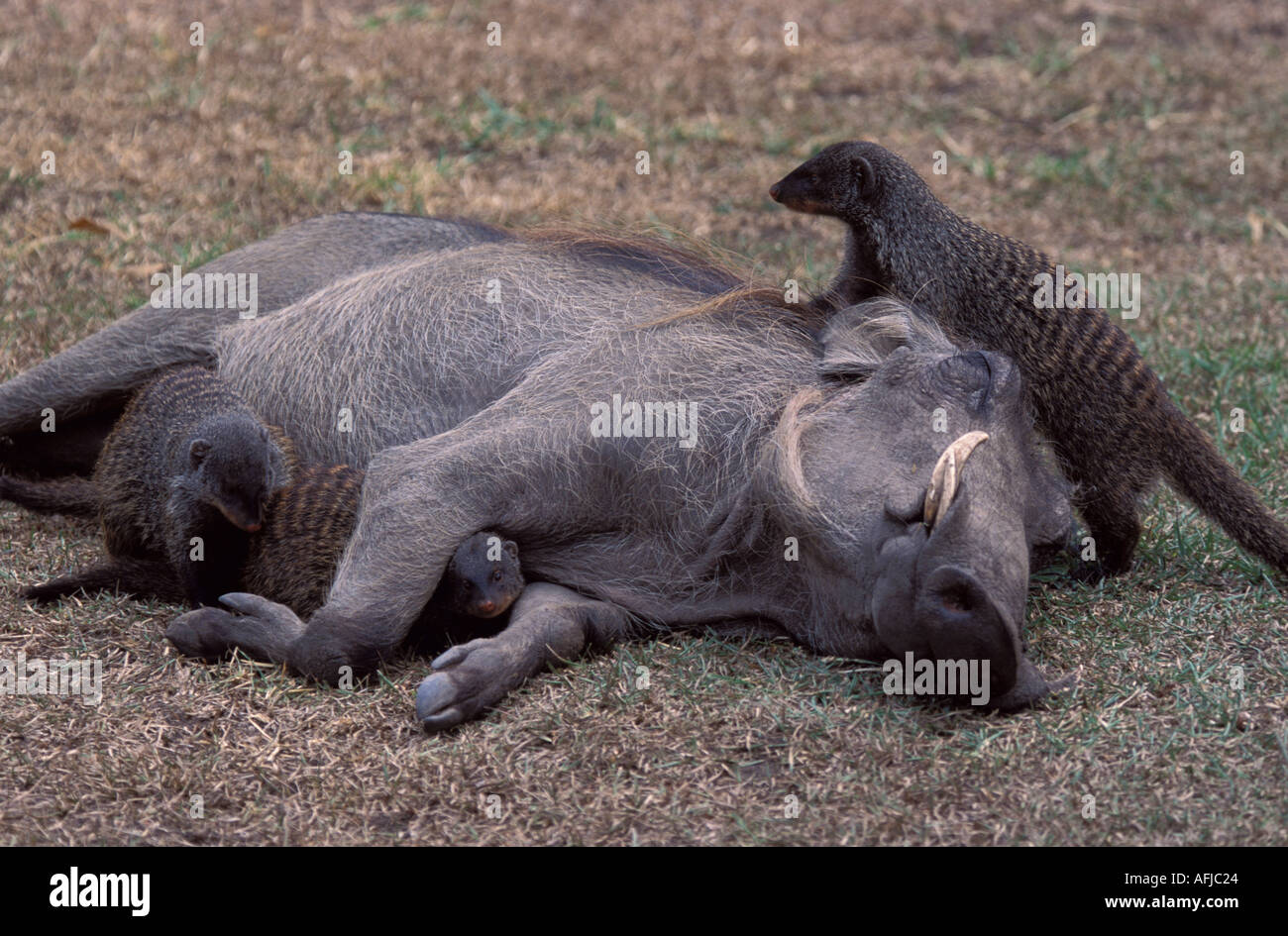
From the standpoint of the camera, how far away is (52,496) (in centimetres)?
443

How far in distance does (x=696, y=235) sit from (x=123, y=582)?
3.12 m

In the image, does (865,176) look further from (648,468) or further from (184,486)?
(184,486)

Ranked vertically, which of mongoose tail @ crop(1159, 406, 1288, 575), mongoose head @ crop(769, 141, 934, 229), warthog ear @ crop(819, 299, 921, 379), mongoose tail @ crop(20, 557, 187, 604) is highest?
mongoose head @ crop(769, 141, 934, 229)

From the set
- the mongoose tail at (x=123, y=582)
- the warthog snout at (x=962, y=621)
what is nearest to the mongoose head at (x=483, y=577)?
the mongoose tail at (x=123, y=582)

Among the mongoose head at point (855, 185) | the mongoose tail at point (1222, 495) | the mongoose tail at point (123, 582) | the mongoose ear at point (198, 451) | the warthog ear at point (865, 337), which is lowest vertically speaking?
the mongoose tail at point (123, 582)

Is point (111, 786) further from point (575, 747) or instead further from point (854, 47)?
point (854, 47)

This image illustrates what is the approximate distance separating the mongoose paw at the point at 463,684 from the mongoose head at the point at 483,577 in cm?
13

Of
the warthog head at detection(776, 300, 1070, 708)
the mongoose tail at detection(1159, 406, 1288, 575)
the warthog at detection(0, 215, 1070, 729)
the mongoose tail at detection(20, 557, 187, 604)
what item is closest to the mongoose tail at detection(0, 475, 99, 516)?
the mongoose tail at detection(20, 557, 187, 604)

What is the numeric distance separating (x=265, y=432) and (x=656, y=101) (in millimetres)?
4473

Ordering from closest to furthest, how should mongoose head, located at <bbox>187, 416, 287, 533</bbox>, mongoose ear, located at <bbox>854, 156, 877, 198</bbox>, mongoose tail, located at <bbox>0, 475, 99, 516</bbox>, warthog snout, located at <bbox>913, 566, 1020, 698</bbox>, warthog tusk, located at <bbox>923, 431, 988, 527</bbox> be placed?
warthog snout, located at <bbox>913, 566, 1020, 698</bbox> < warthog tusk, located at <bbox>923, 431, 988, 527</bbox> < mongoose head, located at <bbox>187, 416, 287, 533</bbox> < mongoose tail, located at <bbox>0, 475, 99, 516</bbox> < mongoose ear, located at <bbox>854, 156, 877, 198</bbox>

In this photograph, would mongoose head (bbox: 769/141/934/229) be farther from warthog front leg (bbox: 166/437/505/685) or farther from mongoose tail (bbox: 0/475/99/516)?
mongoose tail (bbox: 0/475/99/516)

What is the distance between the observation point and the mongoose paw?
3215 mm

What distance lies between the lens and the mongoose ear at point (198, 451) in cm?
377

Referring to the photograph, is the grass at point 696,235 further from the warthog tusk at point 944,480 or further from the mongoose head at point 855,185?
the warthog tusk at point 944,480
